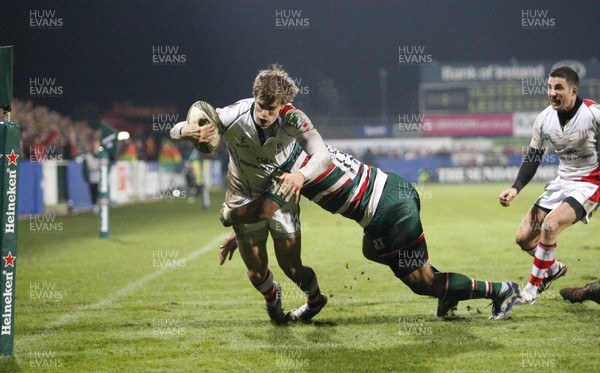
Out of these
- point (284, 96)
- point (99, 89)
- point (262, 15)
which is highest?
point (262, 15)

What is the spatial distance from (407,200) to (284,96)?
1.32 m

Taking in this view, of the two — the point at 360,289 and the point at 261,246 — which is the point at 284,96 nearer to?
the point at 261,246

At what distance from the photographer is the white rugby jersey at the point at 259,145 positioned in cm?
530

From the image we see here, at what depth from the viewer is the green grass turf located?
5.13m

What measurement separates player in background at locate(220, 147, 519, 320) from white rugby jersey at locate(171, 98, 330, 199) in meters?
0.15

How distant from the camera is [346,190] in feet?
18.6

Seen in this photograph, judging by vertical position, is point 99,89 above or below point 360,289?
above

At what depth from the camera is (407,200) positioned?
5750 millimetres

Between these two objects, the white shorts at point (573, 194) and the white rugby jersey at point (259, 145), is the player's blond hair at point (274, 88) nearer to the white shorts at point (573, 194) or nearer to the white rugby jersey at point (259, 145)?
the white rugby jersey at point (259, 145)

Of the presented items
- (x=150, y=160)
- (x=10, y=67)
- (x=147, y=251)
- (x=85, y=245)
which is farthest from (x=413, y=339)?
(x=150, y=160)

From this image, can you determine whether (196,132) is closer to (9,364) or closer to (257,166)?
(257,166)

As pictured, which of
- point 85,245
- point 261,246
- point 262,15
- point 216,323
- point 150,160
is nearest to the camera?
point 261,246

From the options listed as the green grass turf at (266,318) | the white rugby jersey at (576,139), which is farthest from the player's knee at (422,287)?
the white rugby jersey at (576,139)

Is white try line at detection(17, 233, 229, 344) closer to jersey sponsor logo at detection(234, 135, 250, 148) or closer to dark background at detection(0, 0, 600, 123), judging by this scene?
jersey sponsor logo at detection(234, 135, 250, 148)
